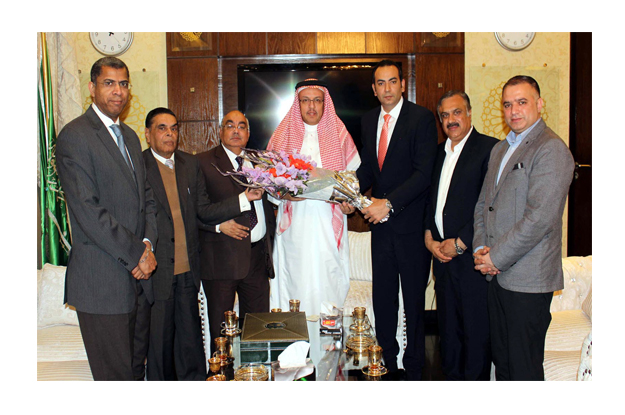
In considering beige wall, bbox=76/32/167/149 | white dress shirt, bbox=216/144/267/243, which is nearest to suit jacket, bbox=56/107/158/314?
white dress shirt, bbox=216/144/267/243

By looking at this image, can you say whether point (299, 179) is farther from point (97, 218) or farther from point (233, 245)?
point (97, 218)

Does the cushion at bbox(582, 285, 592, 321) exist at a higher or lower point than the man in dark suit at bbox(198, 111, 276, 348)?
lower

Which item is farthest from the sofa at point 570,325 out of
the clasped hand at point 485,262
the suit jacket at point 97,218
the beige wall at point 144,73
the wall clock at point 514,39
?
the beige wall at point 144,73

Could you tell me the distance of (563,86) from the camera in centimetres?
497

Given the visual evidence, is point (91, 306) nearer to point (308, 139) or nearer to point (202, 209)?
point (202, 209)

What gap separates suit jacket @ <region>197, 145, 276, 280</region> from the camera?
323cm

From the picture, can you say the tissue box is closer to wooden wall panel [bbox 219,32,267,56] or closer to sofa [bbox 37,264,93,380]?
sofa [bbox 37,264,93,380]

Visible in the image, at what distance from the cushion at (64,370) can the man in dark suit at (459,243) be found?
6.96ft

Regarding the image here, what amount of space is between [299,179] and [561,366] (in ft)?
5.80

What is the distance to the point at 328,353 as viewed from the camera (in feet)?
7.88

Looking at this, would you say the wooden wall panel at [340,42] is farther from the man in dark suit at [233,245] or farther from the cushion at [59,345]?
the cushion at [59,345]

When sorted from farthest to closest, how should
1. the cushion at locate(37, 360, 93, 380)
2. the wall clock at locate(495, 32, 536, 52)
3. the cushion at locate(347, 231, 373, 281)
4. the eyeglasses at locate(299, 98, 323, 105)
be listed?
the wall clock at locate(495, 32, 536, 52) < the cushion at locate(347, 231, 373, 281) < the eyeglasses at locate(299, 98, 323, 105) < the cushion at locate(37, 360, 93, 380)

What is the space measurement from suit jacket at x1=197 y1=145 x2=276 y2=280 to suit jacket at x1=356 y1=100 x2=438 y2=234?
876 millimetres

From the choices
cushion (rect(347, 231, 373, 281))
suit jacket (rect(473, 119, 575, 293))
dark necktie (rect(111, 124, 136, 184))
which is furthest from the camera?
cushion (rect(347, 231, 373, 281))
